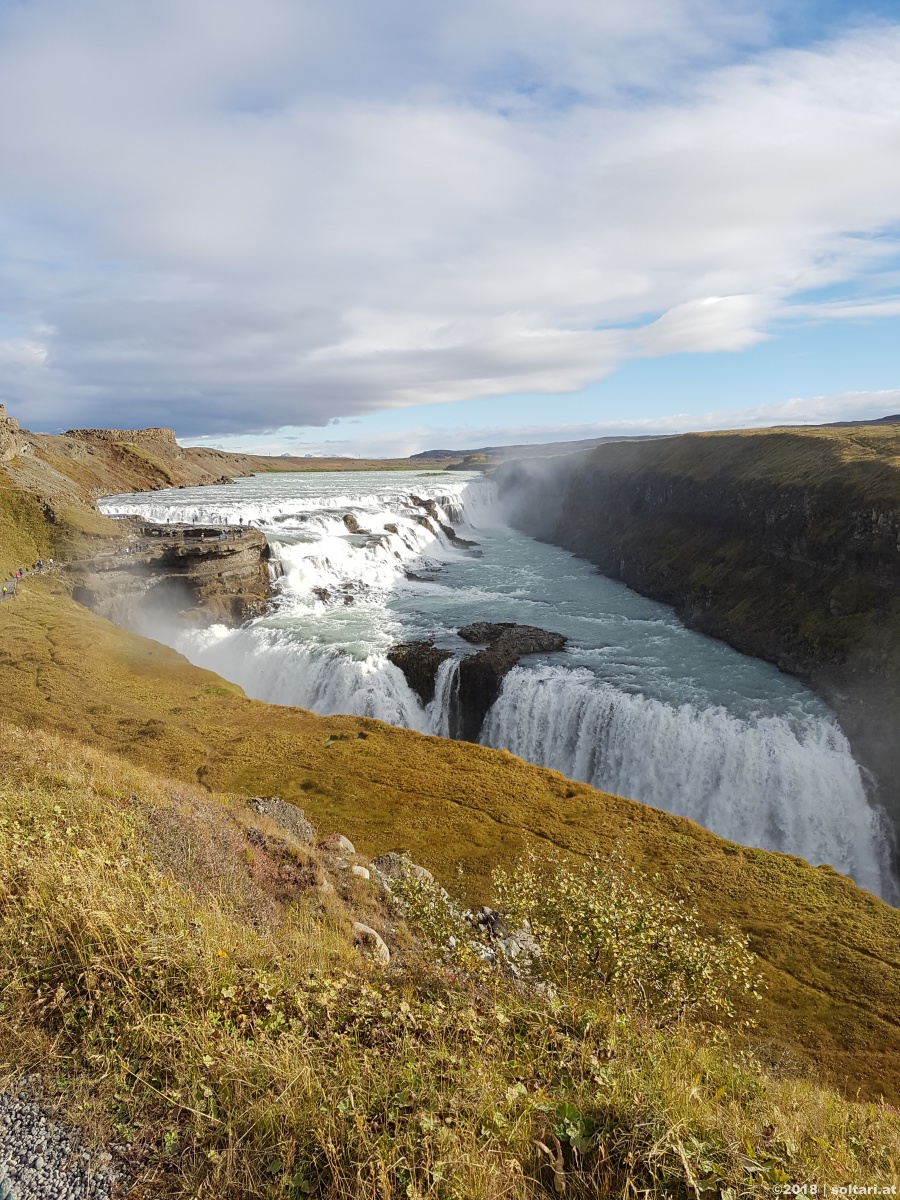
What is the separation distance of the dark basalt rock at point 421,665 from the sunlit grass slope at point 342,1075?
25.8 meters

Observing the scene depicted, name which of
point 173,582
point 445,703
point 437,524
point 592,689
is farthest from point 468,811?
point 437,524

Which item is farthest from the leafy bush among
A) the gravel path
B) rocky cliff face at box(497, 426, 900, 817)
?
rocky cliff face at box(497, 426, 900, 817)

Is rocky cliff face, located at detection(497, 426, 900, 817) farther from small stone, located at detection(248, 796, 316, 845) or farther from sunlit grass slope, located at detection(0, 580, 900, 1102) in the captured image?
small stone, located at detection(248, 796, 316, 845)

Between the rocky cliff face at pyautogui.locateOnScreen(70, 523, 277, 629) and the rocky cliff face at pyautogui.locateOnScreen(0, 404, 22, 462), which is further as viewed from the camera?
the rocky cliff face at pyautogui.locateOnScreen(0, 404, 22, 462)

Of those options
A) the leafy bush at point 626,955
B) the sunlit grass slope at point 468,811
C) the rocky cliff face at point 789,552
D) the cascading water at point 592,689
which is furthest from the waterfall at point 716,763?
the leafy bush at point 626,955

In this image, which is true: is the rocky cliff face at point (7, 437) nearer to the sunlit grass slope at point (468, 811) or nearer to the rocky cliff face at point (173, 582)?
the rocky cliff face at point (173, 582)

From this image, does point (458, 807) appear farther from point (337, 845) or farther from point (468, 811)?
point (337, 845)

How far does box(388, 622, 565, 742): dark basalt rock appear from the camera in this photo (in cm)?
3231

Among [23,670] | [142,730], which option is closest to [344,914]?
[142,730]

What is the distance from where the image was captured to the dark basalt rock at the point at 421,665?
3362cm

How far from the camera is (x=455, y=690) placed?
32906 millimetres

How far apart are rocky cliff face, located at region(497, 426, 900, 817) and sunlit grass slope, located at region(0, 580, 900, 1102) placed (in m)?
14.4

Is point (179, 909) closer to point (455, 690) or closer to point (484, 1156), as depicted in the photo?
point (484, 1156)

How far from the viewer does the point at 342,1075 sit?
4.74 metres
